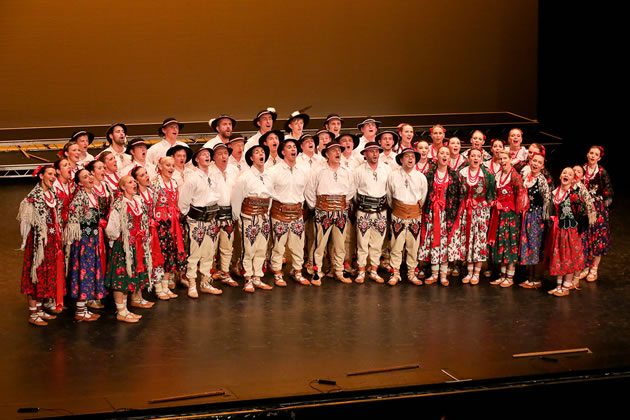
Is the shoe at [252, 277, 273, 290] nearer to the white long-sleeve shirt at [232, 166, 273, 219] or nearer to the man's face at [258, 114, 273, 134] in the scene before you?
the white long-sleeve shirt at [232, 166, 273, 219]

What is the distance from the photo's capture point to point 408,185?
7902 millimetres

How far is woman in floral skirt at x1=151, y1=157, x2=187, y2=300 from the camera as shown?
736 centimetres

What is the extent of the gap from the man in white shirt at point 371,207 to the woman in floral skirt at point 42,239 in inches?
113

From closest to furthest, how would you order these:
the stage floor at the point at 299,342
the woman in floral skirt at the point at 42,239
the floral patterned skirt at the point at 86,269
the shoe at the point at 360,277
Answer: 1. the stage floor at the point at 299,342
2. the woman in floral skirt at the point at 42,239
3. the floral patterned skirt at the point at 86,269
4. the shoe at the point at 360,277

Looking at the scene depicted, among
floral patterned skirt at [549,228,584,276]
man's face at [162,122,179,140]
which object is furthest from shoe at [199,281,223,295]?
floral patterned skirt at [549,228,584,276]

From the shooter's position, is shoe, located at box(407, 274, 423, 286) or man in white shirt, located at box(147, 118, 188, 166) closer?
shoe, located at box(407, 274, 423, 286)

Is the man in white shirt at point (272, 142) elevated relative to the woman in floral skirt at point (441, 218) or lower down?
elevated

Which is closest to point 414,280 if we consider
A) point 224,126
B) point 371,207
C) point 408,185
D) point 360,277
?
point 360,277

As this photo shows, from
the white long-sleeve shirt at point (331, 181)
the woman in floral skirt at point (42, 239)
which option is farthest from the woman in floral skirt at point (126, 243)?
the white long-sleeve shirt at point (331, 181)

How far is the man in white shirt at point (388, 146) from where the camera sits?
8320 millimetres

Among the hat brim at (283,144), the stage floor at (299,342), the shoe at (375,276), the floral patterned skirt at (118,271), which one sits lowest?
the stage floor at (299,342)

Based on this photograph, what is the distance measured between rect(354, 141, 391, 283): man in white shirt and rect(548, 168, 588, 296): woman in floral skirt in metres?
1.62

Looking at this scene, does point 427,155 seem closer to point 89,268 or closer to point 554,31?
point 89,268

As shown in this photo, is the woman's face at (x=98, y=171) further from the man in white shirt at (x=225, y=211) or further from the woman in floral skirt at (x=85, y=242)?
the man in white shirt at (x=225, y=211)
